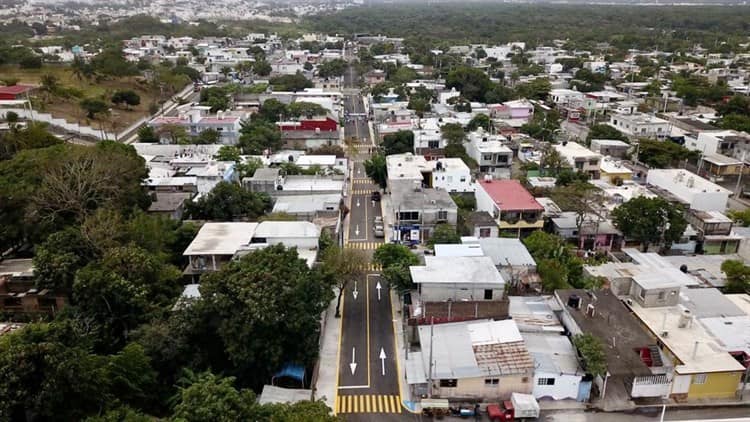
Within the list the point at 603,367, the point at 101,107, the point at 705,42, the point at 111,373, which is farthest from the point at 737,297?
the point at 705,42

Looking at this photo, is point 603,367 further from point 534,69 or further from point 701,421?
point 534,69

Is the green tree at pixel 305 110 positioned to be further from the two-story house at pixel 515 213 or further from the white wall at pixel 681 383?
the white wall at pixel 681 383

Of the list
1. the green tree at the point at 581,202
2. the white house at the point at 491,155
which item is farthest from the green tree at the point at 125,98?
the green tree at the point at 581,202

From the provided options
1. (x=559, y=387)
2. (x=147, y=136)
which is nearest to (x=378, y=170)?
(x=147, y=136)

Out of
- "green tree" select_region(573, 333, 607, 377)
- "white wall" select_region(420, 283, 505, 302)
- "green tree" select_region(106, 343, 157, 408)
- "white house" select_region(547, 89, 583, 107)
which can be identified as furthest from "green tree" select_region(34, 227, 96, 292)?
"white house" select_region(547, 89, 583, 107)

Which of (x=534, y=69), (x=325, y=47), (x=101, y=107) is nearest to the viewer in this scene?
(x=101, y=107)
